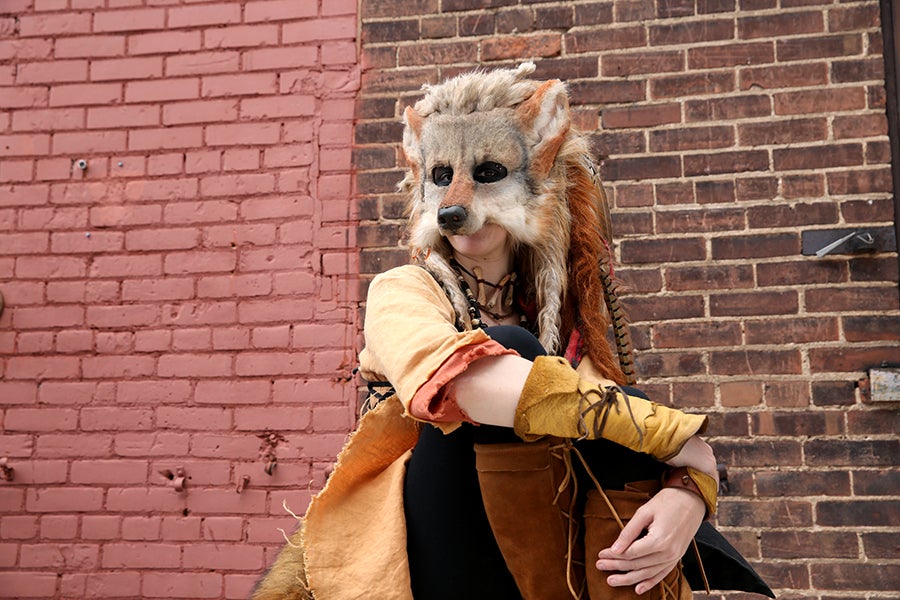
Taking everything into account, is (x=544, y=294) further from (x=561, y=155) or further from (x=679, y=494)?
(x=679, y=494)

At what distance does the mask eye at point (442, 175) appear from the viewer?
1.72m

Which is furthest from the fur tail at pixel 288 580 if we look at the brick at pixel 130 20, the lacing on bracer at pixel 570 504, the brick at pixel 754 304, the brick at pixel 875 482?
the brick at pixel 130 20

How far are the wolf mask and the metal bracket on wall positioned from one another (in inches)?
42.3

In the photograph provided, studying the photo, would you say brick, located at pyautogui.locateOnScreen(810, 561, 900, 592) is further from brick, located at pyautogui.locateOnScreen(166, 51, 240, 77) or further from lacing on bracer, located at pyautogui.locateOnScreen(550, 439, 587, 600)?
brick, located at pyautogui.locateOnScreen(166, 51, 240, 77)

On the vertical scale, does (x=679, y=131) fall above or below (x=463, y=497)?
above

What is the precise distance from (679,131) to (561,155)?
1.07m

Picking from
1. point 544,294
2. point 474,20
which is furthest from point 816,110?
point 544,294

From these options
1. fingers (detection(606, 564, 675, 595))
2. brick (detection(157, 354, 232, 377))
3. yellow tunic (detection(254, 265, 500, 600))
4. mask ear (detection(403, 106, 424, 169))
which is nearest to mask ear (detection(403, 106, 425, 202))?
mask ear (detection(403, 106, 424, 169))

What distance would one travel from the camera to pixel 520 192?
1.71 meters

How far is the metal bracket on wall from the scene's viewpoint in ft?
8.36

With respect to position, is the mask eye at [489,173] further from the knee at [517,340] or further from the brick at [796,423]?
the brick at [796,423]

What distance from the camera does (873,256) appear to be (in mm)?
2568

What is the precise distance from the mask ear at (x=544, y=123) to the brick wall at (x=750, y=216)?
1.01m

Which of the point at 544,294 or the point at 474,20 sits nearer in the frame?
the point at 544,294
